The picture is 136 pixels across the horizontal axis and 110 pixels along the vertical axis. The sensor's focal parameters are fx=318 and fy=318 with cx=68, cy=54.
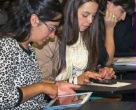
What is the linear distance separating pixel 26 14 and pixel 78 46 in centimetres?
77

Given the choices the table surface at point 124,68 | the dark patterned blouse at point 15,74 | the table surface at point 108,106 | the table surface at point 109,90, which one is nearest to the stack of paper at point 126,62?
the table surface at point 124,68

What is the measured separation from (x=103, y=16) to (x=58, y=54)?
0.66m

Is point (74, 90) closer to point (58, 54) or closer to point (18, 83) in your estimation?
point (18, 83)

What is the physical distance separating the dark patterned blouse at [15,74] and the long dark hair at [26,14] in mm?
73

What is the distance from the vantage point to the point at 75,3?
2012 millimetres

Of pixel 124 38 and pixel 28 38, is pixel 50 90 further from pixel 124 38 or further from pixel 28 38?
pixel 124 38

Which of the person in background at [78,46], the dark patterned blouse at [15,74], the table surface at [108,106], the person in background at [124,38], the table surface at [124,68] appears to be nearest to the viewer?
the table surface at [108,106]

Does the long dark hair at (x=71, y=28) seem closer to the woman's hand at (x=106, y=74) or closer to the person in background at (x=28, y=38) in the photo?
the woman's hand at (x=106, y=74)

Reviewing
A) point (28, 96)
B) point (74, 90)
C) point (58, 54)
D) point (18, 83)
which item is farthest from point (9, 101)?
point (58, 54)

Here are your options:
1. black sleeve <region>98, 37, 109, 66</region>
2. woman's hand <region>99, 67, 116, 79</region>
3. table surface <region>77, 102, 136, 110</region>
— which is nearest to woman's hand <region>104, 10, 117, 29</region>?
black sleeve <region>98, 37, 109, 66</region>

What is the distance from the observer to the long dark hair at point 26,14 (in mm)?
1485

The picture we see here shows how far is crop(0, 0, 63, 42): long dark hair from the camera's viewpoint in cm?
149

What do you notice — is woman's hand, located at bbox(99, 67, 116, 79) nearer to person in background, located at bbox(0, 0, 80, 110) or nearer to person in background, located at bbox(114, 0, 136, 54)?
person in background, located at bbox(0, 0, 80, 110)

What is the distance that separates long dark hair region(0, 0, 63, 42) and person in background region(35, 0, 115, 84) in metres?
0.48
